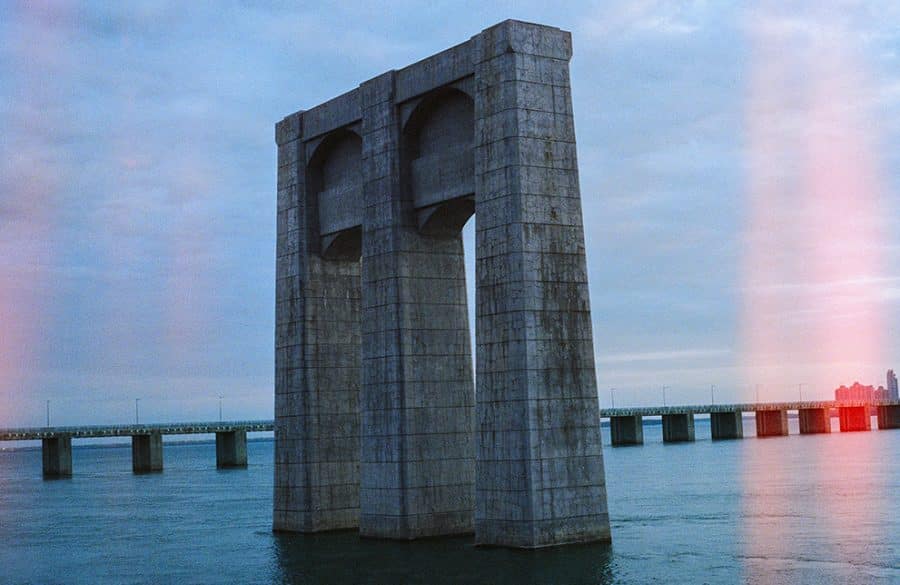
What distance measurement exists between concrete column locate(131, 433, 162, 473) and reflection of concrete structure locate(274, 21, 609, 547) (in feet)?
363

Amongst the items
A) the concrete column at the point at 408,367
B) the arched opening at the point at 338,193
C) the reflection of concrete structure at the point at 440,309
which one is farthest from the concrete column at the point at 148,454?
the concrete column at the point at 408,367

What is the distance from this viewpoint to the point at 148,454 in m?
162

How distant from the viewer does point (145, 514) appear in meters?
82.4

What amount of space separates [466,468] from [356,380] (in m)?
8.17

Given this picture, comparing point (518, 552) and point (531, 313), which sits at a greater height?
point (531, 313)

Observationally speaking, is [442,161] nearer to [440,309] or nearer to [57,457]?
[440,309]

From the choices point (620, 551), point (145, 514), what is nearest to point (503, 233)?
point (620, 551)

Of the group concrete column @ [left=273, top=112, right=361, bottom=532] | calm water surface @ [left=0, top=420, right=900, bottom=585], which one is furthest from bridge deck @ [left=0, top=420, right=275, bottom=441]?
concrete column @ [left=273, top=112, right=361, bottom=532]

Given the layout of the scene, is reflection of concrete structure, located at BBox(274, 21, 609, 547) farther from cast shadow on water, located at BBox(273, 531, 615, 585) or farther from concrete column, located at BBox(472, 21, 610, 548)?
cast shadow on water, located at BBox(273, 531, 615, 585)

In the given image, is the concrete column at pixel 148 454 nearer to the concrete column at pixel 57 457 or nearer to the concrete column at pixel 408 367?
the concrete column at pixel 57 457

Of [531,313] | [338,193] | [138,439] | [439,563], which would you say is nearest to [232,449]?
[138,439]

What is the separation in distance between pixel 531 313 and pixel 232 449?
138 metres

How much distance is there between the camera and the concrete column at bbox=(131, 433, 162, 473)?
161750mm

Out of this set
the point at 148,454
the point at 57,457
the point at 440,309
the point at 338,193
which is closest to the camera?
the point at 440,309
